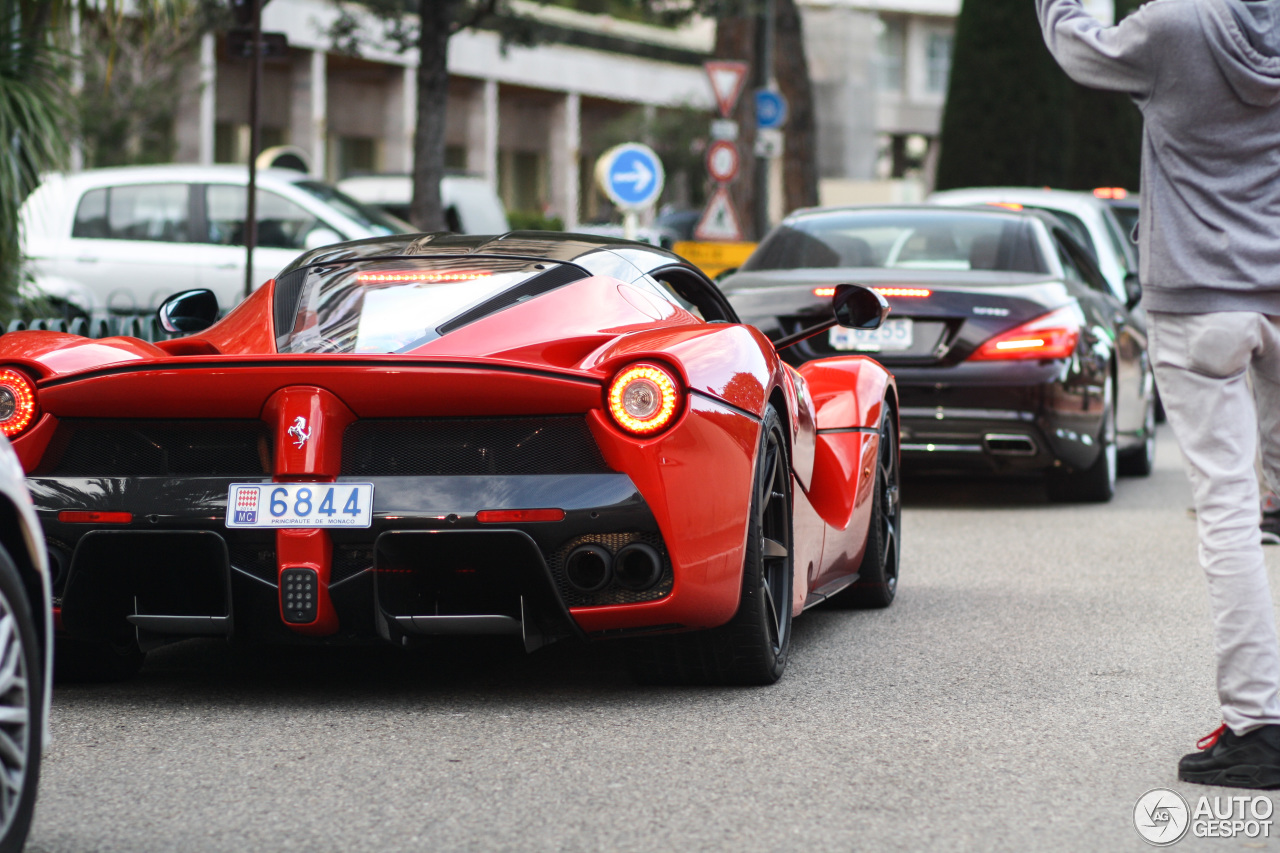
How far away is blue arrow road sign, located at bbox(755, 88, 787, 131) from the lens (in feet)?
69.5

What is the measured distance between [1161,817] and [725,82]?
15785mm

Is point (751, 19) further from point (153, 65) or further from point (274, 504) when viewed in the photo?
point (274, 504)

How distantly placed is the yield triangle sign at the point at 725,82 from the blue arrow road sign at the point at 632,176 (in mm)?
885

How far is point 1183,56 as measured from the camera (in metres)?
4.16

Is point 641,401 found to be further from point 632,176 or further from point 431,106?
point 431,106

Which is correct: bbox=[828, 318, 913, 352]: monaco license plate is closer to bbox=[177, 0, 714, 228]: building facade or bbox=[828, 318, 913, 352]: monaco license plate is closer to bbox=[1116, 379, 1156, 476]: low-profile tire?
bbox=[1116, 379, 1156, 476]: low-profile tire

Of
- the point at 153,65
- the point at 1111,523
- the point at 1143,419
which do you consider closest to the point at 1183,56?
the point at 1111,523

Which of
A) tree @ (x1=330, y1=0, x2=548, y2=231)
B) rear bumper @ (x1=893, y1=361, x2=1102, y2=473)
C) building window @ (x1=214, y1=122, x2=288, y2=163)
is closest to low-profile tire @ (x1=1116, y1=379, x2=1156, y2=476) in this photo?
rear bumper @ (x1=893, y1=361, x2=1102, y2=473)

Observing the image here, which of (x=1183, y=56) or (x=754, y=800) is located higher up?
(x=1183, y=56)

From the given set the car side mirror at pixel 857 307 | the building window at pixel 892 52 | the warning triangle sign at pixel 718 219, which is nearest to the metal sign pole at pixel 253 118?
the car side mirror at pixel 857 307

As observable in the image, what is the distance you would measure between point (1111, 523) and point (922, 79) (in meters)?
75.9

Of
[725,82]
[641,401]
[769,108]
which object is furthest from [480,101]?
[641,401]

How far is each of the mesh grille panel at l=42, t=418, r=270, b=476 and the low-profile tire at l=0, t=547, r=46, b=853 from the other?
4.16 feet

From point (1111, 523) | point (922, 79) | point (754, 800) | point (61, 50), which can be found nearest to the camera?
point (754, 800)
